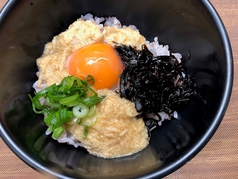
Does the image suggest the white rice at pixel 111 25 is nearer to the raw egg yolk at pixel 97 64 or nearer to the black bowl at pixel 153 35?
the black bowl at pixel 153 35

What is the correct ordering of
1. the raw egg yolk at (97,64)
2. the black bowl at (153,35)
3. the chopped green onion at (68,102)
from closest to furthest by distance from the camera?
the black bowl at (153,35) < the chopped green onion at (68,102) < the raw egg yolk at (97,64)

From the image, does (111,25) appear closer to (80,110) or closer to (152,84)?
(152,84)

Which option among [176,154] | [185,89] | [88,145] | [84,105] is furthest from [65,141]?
[185,89]

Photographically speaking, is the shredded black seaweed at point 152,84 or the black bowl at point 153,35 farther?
the shredded black seaweed at point 152,84

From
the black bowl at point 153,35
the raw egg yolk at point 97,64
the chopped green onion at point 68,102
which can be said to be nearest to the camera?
the black bowl at point 153,35

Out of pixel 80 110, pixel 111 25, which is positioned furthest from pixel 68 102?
pixel 111 25

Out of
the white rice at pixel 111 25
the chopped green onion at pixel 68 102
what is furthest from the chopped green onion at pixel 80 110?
the white rice at pixel 111 25

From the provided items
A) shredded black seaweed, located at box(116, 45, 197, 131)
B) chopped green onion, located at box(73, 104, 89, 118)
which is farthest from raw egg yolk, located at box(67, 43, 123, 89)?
chopped green onion, located at box(73, 104, 89, 118)

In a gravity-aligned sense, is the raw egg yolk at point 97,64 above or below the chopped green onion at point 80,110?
above
